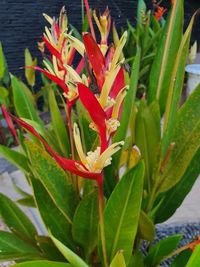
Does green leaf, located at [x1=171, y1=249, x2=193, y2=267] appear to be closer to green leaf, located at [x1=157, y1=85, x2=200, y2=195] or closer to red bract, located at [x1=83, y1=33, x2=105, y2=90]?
green leaf, located at [x1=157, y1=85, x2=200, y2=195]

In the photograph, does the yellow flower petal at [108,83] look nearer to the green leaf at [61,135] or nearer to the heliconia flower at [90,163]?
the heliconia flower at [90,163]

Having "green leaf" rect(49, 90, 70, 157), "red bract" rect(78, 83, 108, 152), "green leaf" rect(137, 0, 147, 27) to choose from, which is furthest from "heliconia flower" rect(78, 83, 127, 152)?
"green leaf" rect(137, 0, 147, 27)

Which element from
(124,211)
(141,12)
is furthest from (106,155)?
(141,12)

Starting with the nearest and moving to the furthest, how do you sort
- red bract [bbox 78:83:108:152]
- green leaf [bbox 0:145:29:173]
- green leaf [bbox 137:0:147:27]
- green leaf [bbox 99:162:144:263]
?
red bract [bbox 78:83:108:152] → green leaf [bbox 99:162:144:263] → green leaf [bbox 0:145:29:173] → green leaf [bbox 137:0:147:27]

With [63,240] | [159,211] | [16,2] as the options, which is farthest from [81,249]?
[16,2]

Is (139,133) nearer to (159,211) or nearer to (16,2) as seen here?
(159,211)

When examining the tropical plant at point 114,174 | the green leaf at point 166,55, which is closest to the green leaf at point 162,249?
the tropical plant at point 114,174

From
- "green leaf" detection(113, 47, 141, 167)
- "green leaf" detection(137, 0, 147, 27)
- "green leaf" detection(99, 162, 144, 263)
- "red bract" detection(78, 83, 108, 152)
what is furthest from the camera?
"green leaf" detection(137, 0, 147, 27)

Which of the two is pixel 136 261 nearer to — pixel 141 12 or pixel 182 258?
pixel 182 258
